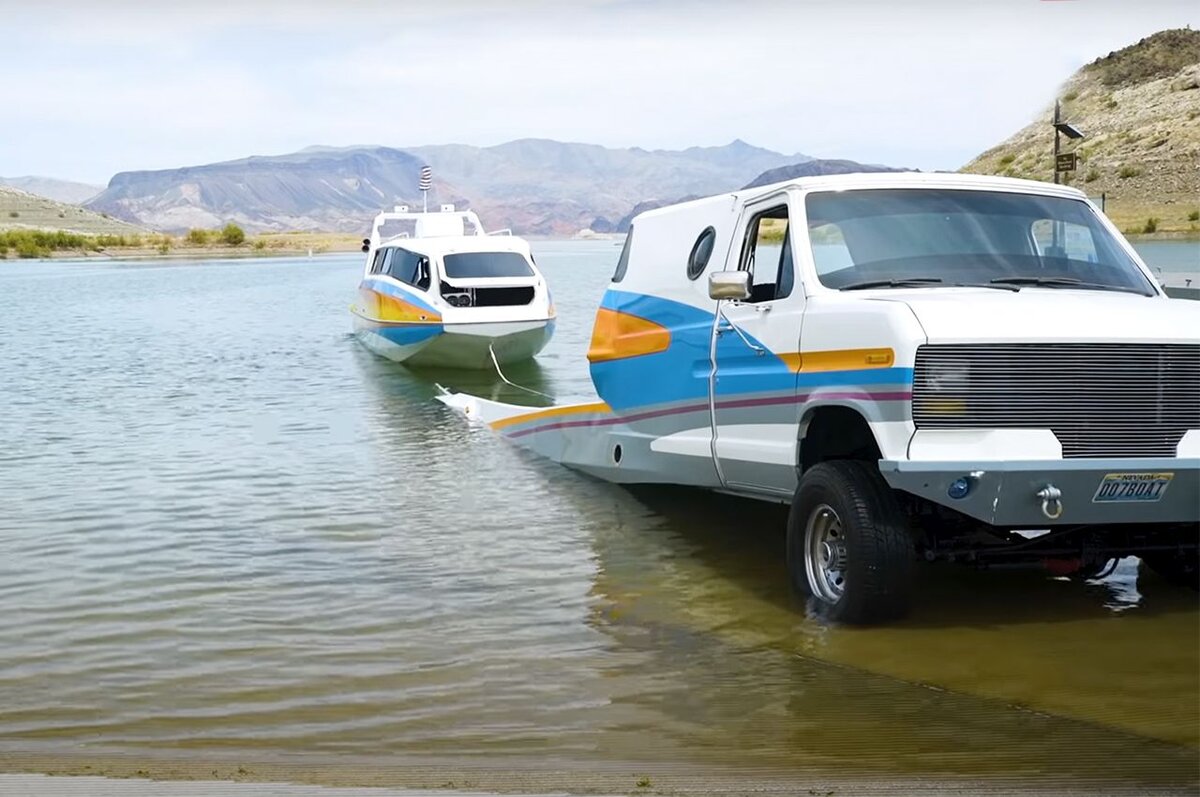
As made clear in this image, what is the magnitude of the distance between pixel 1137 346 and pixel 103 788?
15.6ft

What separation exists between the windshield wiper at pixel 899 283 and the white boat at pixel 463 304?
628 inches

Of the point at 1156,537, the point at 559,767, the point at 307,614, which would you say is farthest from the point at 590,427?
the point at 559,767

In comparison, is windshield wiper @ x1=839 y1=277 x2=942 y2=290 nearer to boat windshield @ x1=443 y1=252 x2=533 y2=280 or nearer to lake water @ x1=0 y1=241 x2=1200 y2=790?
lake water @ x1=0 y1=241 x2=1200 y2=790

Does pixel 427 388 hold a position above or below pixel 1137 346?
below

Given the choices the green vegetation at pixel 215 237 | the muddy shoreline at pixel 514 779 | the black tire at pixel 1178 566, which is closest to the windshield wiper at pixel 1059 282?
the black tire at pixel 1178 566

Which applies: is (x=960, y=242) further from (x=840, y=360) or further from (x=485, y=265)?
(x=485, y=265)

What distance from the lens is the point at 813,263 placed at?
7652 mm

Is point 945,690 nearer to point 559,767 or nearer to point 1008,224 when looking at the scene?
point 559,767

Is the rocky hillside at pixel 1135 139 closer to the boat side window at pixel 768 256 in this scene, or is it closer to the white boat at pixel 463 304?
the white boat at pixel 463 304

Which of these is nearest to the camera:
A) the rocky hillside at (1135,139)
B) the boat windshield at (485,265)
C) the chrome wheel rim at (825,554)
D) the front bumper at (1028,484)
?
the front bumper at (1028,484)

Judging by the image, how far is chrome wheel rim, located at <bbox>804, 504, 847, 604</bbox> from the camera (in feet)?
23.3

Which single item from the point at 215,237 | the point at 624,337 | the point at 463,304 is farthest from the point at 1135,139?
the point at 215,237

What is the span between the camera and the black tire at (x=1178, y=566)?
762 centimetres

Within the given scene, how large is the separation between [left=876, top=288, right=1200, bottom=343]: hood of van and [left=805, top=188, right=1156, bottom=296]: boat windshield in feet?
2.25
